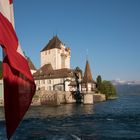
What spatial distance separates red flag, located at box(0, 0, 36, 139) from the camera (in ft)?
10.6

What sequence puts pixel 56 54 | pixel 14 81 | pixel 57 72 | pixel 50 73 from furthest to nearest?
pixel 56 54, pixel 50 73, pixel 57 72, pixel 14 81

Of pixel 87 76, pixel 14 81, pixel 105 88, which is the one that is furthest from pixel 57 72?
pixel 14 81

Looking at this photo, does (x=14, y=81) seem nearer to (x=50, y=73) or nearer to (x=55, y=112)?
(x=55, y=112)

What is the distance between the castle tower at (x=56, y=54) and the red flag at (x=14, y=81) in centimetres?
8424

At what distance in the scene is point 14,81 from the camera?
3385mm

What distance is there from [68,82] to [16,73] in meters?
72.8

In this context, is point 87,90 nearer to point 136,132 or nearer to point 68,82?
point 68,82

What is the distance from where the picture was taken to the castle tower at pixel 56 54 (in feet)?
289

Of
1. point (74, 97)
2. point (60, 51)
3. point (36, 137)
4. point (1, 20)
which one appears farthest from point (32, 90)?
point (60, 51)

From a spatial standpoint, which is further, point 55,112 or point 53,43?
point 53,43

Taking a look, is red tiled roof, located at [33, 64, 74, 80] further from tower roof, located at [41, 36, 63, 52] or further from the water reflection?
the water reflection

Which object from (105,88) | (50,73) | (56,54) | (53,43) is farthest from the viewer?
(53,43)

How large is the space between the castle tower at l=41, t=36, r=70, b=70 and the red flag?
8424 cm

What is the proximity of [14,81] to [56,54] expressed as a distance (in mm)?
84281
